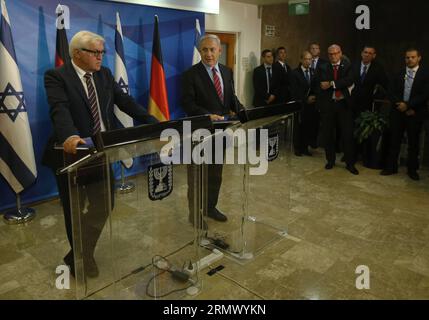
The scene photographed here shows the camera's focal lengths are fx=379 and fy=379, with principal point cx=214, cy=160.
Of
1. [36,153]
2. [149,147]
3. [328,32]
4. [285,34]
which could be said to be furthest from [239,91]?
[149,147]

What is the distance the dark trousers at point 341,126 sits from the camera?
15.8 feet

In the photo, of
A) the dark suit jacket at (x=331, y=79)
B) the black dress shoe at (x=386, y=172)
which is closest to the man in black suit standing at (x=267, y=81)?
the dark suit jacket at (x=331, y=79)

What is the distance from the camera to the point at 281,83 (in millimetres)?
6156

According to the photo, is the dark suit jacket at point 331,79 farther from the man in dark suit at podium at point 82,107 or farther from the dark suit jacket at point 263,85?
the man in dark suit at podium at point 82,107

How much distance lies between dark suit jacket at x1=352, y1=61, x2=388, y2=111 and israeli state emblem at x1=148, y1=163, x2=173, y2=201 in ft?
11.7

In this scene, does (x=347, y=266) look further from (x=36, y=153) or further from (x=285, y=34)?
(x=285, y=34)

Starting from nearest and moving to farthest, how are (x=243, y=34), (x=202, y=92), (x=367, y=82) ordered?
(x=202, y=92), (x=367, y=82), (x=243, y=34)

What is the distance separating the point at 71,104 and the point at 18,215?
63.9 inches

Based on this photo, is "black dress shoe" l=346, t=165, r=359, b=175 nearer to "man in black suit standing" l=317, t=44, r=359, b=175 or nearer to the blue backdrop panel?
"man in black suit standing" l=317, t=44, r=359, b=175

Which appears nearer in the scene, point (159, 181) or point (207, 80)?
point (159, 181)

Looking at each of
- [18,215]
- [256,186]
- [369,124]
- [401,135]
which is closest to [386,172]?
[401,135]

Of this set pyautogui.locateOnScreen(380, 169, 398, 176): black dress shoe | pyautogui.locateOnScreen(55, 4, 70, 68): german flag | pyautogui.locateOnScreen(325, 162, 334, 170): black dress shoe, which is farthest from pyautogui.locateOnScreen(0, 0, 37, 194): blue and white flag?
A: pyautogui.locateOnScreen(380, 169, 398, 176): black dress shoe

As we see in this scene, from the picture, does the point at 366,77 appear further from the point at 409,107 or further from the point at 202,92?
the point at 202,92
